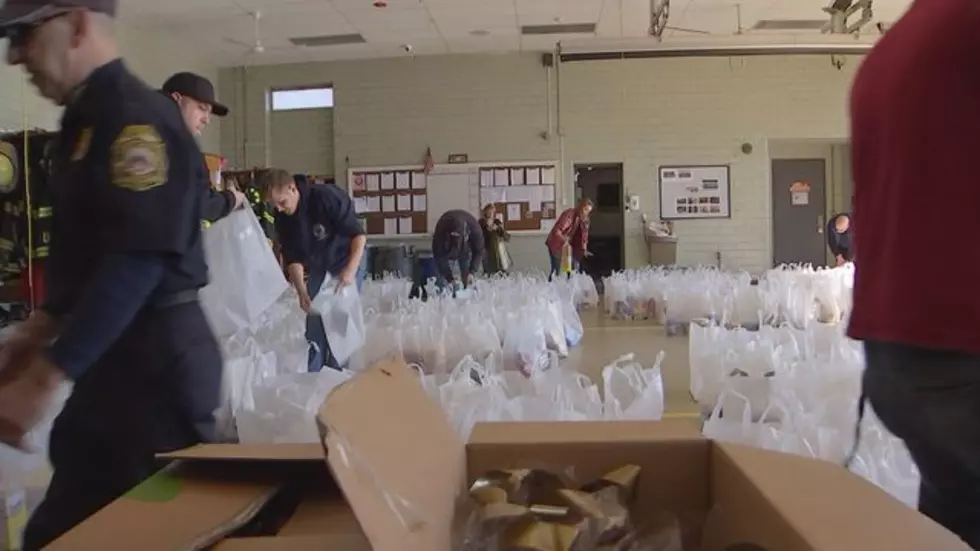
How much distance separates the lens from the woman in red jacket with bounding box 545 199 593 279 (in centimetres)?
976

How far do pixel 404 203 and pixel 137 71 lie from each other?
4.05 m

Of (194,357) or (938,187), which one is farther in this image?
(194,357)

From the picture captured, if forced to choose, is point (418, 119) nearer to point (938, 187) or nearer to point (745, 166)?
point (745, 166)

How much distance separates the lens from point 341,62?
12.1 metres

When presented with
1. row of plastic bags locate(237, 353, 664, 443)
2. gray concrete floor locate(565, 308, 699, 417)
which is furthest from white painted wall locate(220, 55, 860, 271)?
row of plastic bags locate(237, 353, 664, 443)

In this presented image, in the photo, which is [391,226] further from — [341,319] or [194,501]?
[194,501]

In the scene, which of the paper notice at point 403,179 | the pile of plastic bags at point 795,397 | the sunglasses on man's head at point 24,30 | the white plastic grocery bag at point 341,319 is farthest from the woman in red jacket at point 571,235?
the sunglasses on man's head at point 24,30

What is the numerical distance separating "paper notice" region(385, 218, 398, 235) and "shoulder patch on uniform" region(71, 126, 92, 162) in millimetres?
11042

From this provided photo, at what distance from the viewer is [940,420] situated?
42.9 inches

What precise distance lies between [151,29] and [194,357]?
982cm

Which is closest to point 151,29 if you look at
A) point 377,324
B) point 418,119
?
point 418,119

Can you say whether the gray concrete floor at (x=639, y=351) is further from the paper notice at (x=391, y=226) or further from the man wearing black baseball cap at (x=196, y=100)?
the paper notice at (x=391, y=226)

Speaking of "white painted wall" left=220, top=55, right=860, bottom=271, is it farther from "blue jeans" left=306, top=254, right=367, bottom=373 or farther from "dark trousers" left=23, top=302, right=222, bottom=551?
"dark trousers" left=23, top=302, right=222, bottom=551

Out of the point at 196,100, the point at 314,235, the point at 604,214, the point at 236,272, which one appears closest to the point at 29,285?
the point at 314,235
